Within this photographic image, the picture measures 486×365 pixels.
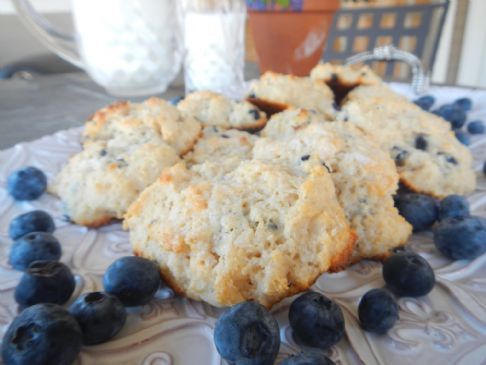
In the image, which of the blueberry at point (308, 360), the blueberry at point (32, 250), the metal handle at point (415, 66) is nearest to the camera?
the blueberry at point (308, 360)

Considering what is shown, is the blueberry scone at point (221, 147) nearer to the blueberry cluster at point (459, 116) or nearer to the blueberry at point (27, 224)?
the blueberry at point (27, 224)

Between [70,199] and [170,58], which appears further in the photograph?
[170,58]

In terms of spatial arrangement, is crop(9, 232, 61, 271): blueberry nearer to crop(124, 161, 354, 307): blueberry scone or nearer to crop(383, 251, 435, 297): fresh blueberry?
crop(124, 161, 354, 307): blueberry scone

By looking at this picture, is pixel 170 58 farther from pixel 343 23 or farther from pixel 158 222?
pixel 343 23

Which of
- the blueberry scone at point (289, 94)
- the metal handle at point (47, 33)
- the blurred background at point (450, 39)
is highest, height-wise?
the metal handle at point (47, 33)

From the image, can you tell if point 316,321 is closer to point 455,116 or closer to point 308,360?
point 308,360

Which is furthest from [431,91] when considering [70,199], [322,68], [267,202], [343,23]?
[343,23]

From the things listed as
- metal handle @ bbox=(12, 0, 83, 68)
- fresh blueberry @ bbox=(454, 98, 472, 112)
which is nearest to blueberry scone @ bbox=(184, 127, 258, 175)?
fresh blueberry @ bbox=(454, 98, 472, 112)

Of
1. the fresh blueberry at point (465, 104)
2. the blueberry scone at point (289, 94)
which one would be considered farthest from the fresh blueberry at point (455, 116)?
the blueberry scone at point (289, 94)
